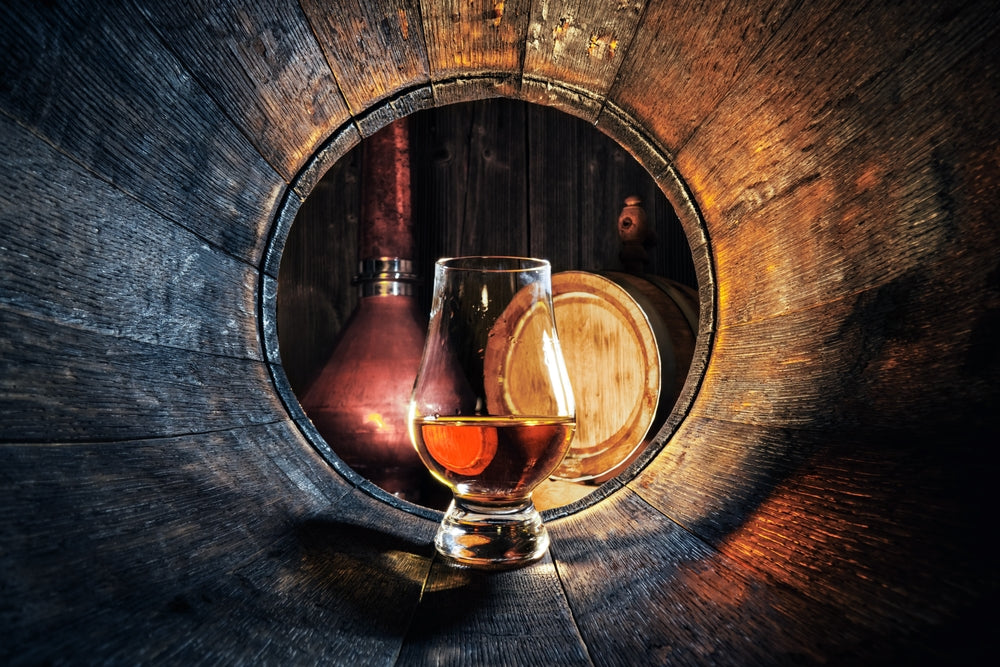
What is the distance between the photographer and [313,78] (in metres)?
0.96

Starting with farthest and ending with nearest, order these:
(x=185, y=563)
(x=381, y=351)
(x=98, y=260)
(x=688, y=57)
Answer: (x=381, y=351) < (x=688, y=57) < (x=98, y=260) < (x=185, y=563)

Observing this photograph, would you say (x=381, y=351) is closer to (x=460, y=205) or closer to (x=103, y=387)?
(x=460, y=205)

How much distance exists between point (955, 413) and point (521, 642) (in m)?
0.41

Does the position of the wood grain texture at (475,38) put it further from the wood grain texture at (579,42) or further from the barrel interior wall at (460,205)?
the barrel interior wall at (460,205)

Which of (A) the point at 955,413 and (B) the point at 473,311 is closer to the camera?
(A) the point at 955,413

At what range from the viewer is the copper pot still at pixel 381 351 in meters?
A: 1.90

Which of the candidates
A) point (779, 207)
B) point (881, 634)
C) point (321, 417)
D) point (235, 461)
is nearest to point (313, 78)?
point (235, 461)

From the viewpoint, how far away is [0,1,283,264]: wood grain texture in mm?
570

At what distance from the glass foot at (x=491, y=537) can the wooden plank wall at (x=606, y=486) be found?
31 millimetres

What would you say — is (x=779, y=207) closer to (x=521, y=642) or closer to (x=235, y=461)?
(x=521, y=642)

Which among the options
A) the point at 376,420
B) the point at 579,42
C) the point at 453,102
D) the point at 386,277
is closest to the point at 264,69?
the point at 453,102

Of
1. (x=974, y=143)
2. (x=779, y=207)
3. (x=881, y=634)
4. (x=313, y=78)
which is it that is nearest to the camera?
(x=881, y=634)

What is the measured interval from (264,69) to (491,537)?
26.5 inches

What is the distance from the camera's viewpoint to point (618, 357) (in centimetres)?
183
